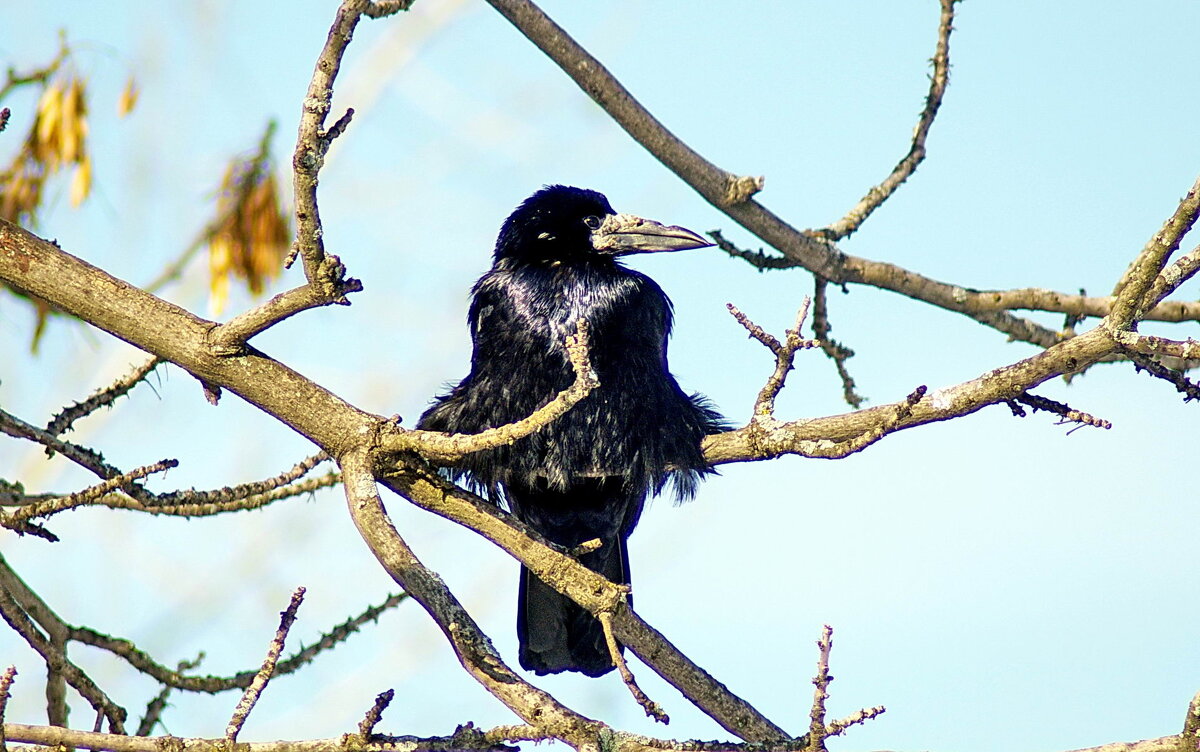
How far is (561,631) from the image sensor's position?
4.17 metres

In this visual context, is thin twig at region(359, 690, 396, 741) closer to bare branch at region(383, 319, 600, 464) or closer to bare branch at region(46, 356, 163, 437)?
bare branch at region(383, 319, 600, 464)

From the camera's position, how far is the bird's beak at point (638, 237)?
177 inches

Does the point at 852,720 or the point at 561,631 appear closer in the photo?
the point at 852,720

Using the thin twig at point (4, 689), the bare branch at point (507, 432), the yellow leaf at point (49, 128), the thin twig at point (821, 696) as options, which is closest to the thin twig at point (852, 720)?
the thin twig at point (821, 696)

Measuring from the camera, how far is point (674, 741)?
2.58m

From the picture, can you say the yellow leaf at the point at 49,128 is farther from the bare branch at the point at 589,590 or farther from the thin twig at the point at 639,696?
the thin twig at the point at 639,696

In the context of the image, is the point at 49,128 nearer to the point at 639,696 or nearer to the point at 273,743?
the point at 273,743

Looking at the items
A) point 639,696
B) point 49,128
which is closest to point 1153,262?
point 639,696

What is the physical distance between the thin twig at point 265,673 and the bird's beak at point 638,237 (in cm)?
213

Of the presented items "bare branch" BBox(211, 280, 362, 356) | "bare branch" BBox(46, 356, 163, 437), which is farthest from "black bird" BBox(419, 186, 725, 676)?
"bare branch" BBox(211, 280, 362, 356)

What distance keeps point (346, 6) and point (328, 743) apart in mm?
1429

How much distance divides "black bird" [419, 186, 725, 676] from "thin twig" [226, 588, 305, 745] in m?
1.27

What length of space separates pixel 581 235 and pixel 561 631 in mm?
1329

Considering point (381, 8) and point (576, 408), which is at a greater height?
point (576, 408)
